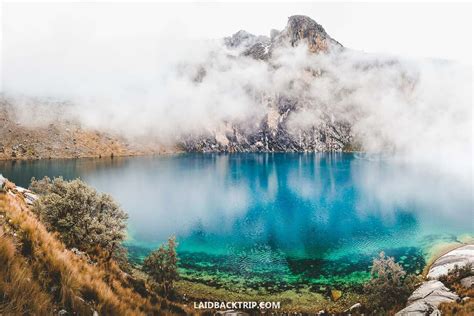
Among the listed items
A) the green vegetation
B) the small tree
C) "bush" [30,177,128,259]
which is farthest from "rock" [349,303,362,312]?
"bush" [30,177,128,259]

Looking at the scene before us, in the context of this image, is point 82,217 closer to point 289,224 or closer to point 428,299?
point 428,299

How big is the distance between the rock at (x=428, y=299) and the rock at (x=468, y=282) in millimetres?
1505

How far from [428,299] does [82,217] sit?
28.7 m

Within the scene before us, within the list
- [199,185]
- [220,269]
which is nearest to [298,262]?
[220,269]

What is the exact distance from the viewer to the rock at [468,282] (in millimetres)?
26541

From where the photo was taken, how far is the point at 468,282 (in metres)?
27.3

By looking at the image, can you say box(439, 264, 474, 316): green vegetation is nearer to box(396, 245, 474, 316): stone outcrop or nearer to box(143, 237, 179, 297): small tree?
box(396, 245, 474, 316): stone outcrop

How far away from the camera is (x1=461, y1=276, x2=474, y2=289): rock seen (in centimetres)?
2654

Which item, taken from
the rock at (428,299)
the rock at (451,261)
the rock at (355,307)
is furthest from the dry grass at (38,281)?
the rock at (451,261)

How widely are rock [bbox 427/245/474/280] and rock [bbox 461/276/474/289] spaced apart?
7.34 metres

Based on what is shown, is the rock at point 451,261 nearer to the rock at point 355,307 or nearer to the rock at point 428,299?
the rock at point 428,299

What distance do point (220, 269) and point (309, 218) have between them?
1273 inches

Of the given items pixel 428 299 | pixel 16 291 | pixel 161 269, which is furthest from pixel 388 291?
pixel 16 291

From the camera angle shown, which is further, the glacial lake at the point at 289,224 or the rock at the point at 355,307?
the glacial lake at the point at 289,224
